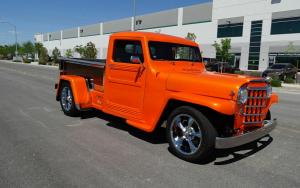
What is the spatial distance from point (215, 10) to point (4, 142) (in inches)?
1992

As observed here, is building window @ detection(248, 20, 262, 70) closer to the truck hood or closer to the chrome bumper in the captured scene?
the chrome bumper

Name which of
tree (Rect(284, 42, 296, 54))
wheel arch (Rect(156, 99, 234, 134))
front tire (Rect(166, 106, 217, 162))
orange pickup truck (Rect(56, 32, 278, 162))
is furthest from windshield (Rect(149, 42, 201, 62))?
tree (Rect(284, 42, 296, 54))

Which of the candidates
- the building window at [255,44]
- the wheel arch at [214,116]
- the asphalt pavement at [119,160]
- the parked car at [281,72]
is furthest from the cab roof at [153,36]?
the building window at [255,44]

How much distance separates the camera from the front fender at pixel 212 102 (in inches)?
168

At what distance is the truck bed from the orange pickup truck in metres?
0.05

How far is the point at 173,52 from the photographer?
6148 mm

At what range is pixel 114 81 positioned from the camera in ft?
20.5

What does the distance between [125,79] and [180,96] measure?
157 cm

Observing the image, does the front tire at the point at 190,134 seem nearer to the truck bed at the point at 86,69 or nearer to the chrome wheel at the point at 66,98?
the truck bed at the point at 86,69

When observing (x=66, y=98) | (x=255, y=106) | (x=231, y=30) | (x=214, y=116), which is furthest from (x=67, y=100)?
(x=231, y=30)

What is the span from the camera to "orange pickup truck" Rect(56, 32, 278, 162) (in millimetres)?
4496

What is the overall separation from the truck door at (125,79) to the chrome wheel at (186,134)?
887mm

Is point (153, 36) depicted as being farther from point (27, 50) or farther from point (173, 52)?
point (27, 50)

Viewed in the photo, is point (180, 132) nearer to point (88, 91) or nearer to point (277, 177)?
point (277, 177)
